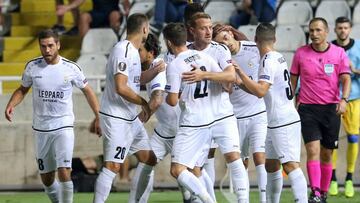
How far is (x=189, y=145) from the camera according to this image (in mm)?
14055

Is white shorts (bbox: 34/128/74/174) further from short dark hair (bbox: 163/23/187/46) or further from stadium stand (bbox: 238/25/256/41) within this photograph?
stadium stand (bbox: 238/25/256/41)

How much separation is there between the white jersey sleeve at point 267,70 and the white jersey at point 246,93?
3.47 ft

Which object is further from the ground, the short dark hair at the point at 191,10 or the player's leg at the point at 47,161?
the short dark hair at the point at 191,10

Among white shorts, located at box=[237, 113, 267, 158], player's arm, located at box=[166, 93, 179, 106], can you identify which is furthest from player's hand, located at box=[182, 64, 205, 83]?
white shorts, located at box=[237, 113, 267, 158]

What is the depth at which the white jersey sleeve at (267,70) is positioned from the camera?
14453 mm

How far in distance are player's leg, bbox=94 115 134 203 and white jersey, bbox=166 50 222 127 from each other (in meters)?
0.87

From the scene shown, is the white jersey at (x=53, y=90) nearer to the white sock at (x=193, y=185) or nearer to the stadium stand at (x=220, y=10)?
the white sock at (x=193, y=185)

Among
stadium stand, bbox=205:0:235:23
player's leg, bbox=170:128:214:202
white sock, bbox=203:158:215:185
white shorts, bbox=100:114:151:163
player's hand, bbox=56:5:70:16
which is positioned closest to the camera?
player's leg, bbox=170:128:214:202

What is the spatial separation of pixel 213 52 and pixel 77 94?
6795 mm

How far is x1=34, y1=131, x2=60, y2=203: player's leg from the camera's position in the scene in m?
15.4

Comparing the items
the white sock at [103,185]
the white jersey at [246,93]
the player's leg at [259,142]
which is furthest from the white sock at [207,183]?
the white sock at [103,185]

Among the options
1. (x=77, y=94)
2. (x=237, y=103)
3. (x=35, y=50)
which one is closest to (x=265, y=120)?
(x=237, y=103)

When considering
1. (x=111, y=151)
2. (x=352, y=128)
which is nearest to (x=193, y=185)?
(x=111, y=151)

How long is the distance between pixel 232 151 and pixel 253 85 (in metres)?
0.74
